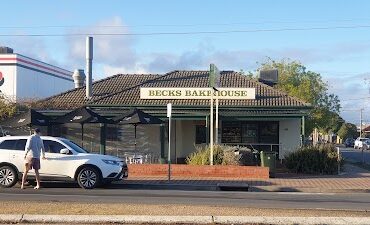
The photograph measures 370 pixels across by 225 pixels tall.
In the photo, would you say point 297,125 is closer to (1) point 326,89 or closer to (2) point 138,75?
(2) point 138,75

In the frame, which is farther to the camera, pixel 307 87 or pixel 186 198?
pixel 307 87

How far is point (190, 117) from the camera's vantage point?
27953 mm

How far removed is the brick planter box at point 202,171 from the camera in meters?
22.3

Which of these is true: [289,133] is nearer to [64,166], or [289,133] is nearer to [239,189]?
[239,189]

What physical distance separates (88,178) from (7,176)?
2595 mm

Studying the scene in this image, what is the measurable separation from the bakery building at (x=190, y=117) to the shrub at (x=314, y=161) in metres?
3.16

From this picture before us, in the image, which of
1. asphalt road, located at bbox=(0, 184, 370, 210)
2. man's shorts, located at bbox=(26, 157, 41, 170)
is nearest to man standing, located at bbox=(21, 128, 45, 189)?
man's shorts, located at bbox=(26, 157, 41, 170)

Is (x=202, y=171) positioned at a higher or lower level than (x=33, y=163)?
lower

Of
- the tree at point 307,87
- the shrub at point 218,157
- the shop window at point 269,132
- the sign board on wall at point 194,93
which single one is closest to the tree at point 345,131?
the tree at point 307,87

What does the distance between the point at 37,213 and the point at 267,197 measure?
7450mm

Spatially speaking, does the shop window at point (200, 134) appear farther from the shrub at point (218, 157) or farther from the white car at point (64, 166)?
the white car at point (64, 166)

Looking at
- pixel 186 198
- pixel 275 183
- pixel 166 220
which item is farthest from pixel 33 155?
pixel 275 183

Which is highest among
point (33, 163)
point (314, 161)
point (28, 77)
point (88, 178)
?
point (28, 77)

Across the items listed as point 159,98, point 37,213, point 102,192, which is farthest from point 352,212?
point 159,98
